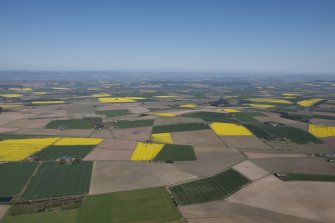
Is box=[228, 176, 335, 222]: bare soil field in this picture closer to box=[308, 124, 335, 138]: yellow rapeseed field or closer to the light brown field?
the light brown field

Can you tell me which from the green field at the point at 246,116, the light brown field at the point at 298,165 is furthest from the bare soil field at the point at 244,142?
the green field at the point at 246,116

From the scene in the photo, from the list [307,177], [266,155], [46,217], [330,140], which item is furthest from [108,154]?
[330,140]

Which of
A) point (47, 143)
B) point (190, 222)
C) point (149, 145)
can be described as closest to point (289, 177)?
point (190, 222)

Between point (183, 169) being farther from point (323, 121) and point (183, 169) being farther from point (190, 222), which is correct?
point (323, 121)

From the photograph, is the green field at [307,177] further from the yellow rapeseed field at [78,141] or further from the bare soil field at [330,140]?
the yellow rapeseed field at [78,141]

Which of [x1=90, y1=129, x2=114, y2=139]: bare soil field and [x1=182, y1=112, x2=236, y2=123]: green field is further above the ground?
[x1=182, y1=112, x2=236, y2=123]: green field

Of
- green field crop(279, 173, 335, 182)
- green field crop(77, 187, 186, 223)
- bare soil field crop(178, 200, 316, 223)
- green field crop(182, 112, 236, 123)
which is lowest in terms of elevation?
green field crop(279, 173, 335, 182)

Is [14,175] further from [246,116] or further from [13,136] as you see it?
[246,116]

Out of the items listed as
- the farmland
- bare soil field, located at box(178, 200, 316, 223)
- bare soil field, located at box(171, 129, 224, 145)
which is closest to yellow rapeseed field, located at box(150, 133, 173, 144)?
the farmland
